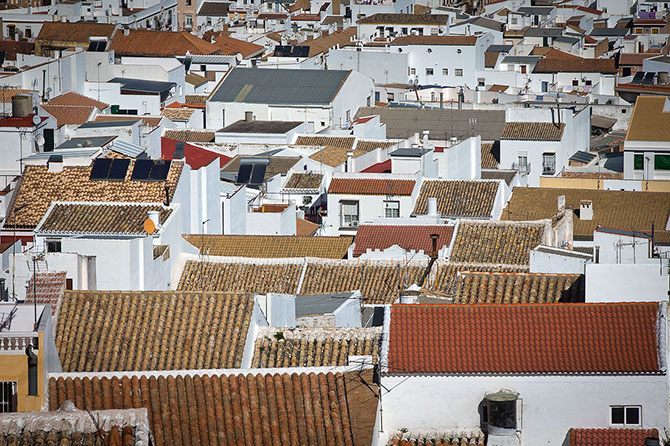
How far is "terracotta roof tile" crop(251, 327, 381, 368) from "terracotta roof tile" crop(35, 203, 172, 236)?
1052cm

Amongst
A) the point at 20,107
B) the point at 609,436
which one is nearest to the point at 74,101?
the point at 20,107

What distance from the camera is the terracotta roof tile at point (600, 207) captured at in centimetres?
4769

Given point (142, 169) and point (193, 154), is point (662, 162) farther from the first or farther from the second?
point (142, 169)

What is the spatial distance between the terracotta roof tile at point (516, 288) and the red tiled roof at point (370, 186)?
777 inches

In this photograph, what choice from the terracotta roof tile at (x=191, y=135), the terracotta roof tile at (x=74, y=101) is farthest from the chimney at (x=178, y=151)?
the terracotta roof tile at (x=74, y=101)

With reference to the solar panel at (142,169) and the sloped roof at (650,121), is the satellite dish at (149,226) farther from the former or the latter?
the sloped roof at (650,121)

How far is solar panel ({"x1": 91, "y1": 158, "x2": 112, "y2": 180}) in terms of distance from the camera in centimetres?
3966

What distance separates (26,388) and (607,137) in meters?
56.6

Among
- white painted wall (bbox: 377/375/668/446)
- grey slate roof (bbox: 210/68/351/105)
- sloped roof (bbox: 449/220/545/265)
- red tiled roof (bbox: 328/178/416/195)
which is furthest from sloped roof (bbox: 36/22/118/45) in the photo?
white painted wall (bbox: 377/375/668/446)

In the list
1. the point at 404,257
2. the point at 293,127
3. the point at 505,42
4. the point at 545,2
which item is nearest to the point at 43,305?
the point at 404,257

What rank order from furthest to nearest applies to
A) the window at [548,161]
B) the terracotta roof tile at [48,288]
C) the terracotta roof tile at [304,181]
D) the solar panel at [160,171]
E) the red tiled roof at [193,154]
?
the window at [548,161] < the terracotta roof tile at [304,181] < the red tiled roof at [193,154] < the solar panel at [160,171] < the terracotta roof tile at [48,288]

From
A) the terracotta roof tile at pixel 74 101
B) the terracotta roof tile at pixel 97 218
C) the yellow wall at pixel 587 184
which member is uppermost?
the terracotta roof tile at pixel 97 218

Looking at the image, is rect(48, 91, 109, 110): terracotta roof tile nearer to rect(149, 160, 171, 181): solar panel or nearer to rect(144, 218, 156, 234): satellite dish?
rect(149, 160, 171, 181): solar panel

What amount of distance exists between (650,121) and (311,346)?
35846mm
